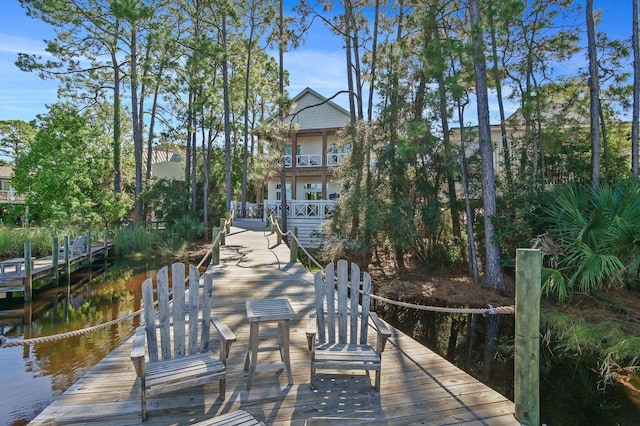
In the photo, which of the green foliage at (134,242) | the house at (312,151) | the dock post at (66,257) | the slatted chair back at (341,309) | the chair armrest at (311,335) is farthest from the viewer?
the house at (312,151)

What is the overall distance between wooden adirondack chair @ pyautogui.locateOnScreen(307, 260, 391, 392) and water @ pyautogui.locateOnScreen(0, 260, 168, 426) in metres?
3.80

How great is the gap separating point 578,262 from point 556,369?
319cm

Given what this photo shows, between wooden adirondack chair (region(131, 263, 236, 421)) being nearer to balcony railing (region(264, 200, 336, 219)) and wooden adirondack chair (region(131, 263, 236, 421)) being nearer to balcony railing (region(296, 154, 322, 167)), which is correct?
balcony railing (region(264, 200, 336, 219))

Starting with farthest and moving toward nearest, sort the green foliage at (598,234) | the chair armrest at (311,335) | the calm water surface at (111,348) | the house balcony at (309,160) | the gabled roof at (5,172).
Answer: the gabled roof at (5,172)
the house balcony at (309,160)
the green foliage at (598,234)
the calm water surface at (111,348)
the chair armrest at (311,335)

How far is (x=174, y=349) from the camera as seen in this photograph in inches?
127

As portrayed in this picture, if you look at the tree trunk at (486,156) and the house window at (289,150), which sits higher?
the house window at (289,150)

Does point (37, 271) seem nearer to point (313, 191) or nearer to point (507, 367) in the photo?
point (507, 367)

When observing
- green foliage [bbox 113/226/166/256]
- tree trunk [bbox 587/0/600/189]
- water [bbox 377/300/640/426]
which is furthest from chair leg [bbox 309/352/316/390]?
green foliage [bbox 113/226/166/256]

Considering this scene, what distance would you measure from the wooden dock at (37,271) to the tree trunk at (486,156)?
39.4 feet

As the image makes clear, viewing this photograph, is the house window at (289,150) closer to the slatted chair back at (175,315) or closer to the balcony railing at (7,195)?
the slatted chair back at (175,315)

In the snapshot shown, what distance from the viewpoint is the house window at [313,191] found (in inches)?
1015

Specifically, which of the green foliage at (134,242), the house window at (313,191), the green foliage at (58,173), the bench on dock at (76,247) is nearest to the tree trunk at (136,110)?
the green foliage at (58,173)

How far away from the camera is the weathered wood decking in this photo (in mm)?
2803

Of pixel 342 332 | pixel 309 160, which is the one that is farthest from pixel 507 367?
pixel 309 160
